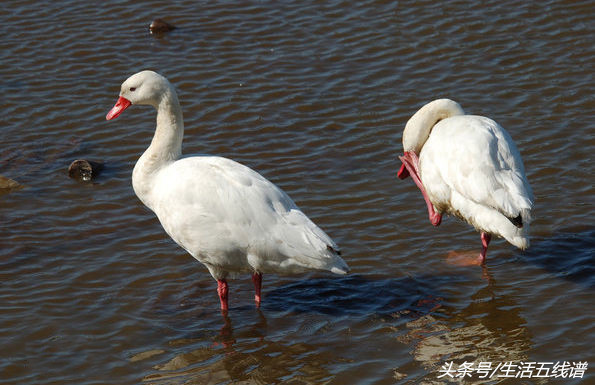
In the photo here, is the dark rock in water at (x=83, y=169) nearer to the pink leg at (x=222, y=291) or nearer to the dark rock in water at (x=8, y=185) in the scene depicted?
the dark rock in water at (x=8, y=185)

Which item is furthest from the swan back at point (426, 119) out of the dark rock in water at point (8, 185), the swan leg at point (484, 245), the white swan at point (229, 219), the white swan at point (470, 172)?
the dark rock in water at point (8, 185)

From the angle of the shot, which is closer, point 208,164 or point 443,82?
point 208,164

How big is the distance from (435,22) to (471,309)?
6250mm

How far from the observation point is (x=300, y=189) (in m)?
9.60

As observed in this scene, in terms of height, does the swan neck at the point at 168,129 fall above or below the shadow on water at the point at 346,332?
above

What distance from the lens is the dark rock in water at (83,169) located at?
9.85m

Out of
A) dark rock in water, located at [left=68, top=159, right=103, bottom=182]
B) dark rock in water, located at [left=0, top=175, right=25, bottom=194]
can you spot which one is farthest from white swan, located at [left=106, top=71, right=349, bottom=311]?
dark rock in water, located at [left=0, top=175, right=25, bottom=194]

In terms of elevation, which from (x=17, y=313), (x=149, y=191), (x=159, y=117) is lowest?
(x=17, y=313)

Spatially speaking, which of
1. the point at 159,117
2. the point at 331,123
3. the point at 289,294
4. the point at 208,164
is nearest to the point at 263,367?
the point at 289,294

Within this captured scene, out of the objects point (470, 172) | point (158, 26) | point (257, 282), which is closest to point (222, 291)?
point (257, 282)

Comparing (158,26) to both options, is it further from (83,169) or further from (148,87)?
(148,87)

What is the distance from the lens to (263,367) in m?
7.04

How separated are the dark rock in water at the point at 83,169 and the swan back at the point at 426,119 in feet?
10.7

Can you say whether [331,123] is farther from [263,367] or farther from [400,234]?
[263,367]
